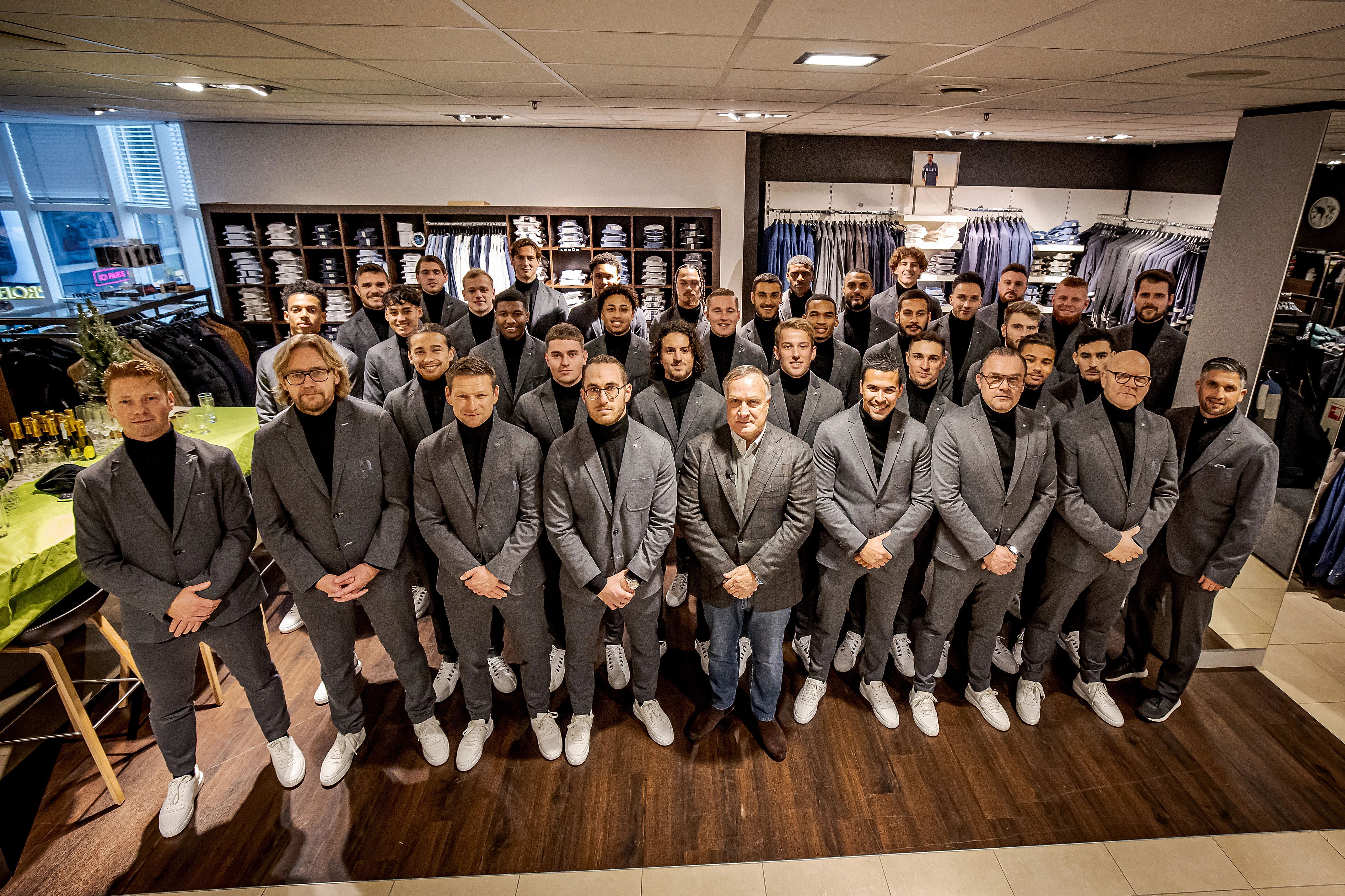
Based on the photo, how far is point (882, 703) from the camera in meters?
3.27

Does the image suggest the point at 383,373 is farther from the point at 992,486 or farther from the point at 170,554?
the point at 992,486

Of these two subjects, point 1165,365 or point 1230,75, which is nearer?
point 1230,75

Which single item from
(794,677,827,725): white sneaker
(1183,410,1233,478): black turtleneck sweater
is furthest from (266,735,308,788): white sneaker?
(1183,410,1233,478): black turtleneck sweater

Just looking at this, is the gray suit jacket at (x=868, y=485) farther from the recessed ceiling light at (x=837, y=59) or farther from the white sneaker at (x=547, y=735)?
the white sneaker at (x=547, y=735)

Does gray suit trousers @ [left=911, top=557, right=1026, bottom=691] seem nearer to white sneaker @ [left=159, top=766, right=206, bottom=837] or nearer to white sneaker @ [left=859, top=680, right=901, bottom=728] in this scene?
white sneaker @ [left=859, top=680, right=901, bottom=728]

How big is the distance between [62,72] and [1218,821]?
6427mm

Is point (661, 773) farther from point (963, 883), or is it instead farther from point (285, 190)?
point (285, 190)

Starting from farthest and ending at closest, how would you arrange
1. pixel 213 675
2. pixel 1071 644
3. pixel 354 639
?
pixel 1071 644, pixel 213 675, pixel 354 639

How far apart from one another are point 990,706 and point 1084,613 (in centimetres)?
75

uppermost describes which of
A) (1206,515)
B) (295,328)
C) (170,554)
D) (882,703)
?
(295,328)

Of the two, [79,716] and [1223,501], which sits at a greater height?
[1223,501]

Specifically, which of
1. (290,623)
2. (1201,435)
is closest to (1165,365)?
(1201,435)

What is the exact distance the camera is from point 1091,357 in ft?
11.8

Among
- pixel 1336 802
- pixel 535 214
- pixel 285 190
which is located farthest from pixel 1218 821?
pixel 285 190
